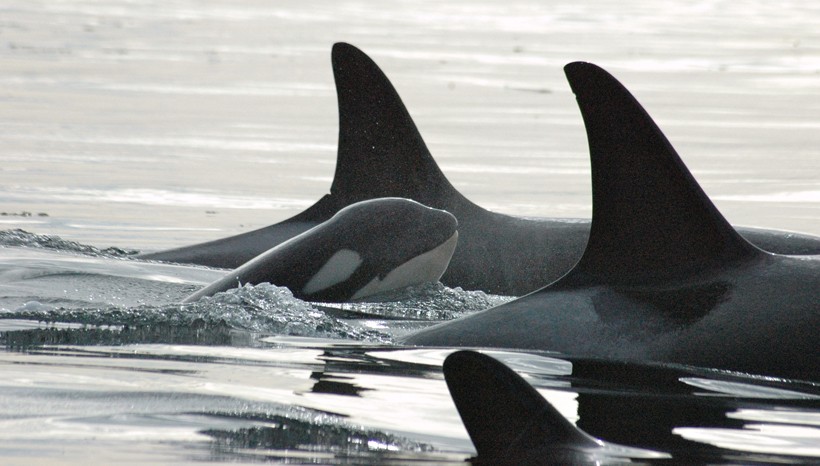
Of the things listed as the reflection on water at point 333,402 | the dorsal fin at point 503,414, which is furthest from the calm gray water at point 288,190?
the dorsal fin at point 503,414

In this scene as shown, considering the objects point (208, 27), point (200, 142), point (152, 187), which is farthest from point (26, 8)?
point (152, 187)

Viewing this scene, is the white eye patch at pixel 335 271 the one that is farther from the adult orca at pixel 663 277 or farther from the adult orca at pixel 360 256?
the adult orca at pixel 663 277

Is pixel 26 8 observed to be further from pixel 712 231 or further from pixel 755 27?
pixel 712 231

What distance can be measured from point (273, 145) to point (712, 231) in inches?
428

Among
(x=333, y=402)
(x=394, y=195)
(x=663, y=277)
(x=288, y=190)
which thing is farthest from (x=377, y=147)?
(x=333, y=402)

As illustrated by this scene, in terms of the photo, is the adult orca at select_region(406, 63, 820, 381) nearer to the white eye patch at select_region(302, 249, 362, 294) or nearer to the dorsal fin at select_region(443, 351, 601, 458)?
the white eye patch at select_region(302, 249, 362, 294)

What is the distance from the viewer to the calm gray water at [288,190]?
465 centimetres

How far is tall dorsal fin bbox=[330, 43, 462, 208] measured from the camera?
366 inches

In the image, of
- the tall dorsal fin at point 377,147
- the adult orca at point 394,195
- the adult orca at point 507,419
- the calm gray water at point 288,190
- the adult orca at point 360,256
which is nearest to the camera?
the adult orca at point 507,419

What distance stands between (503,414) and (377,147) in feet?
17.5

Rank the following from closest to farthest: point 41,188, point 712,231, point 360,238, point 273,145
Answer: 1. point 712,231
2. point 360,238
3. point 41,188
4. point 273,145

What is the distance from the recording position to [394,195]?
9289mm

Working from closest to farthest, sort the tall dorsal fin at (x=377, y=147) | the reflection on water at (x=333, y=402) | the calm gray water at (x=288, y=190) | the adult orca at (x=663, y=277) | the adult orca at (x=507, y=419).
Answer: the adult orca at (x=507, y=419) → the reflection on water at (x=333, y=402) → the calm gray water at (x=288, y=190) → the adult orca at (x=663, y=277) → the tall dorsal fin at (x=377, y=147)

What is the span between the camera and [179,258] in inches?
377
